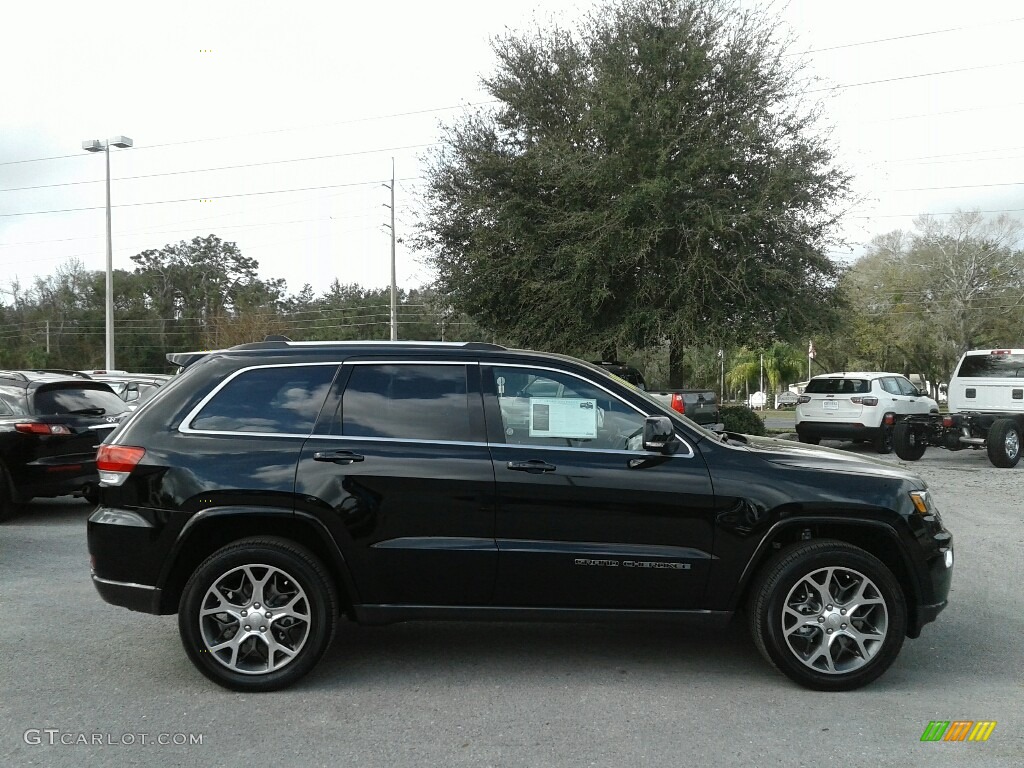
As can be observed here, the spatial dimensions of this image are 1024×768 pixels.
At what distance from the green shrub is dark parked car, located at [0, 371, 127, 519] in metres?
13.2

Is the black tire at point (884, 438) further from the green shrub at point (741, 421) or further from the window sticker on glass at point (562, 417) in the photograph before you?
the window sticker on glass at point (562, 417)

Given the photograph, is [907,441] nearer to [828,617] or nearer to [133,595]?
[828,617]

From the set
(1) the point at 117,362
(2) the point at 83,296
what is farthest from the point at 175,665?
(2) the point at 83,296

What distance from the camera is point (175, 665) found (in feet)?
17.1

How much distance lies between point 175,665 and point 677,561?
2927mm

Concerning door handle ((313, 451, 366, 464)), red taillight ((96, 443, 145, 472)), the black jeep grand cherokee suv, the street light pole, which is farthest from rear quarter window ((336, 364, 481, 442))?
the street light pole

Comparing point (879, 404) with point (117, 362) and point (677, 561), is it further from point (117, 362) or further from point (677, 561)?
point (117, 362)

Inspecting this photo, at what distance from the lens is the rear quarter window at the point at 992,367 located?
16.0 m

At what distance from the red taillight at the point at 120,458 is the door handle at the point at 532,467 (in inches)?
78.9

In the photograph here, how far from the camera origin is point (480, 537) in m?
4.80

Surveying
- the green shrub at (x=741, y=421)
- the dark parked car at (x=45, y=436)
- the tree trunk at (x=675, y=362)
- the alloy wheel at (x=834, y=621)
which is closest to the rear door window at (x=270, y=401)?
the alloy wheel at (x=834, y=621)

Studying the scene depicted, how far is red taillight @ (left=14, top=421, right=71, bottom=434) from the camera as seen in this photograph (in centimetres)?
991

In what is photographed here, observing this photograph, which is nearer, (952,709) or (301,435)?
(952,709)

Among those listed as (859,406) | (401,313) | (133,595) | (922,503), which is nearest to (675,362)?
(859,406)
